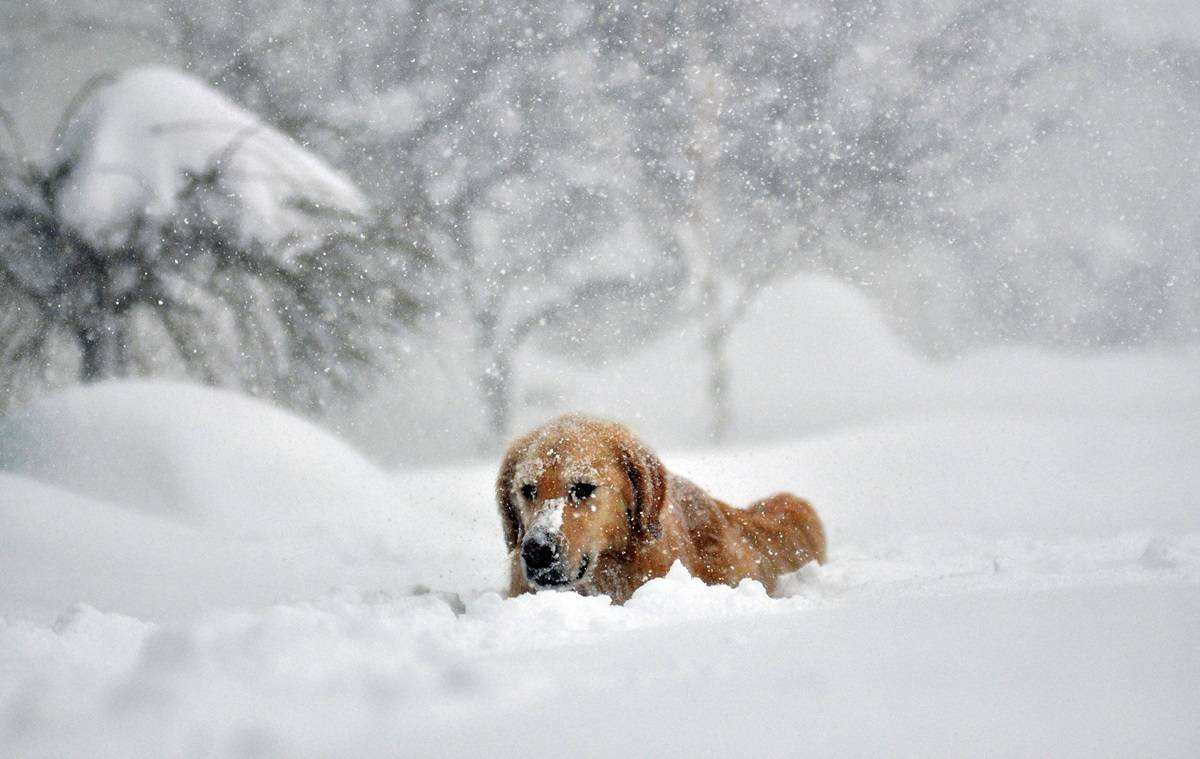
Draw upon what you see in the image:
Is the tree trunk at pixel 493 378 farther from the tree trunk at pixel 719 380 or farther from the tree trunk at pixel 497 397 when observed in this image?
the tree trunk at pixel 719 380

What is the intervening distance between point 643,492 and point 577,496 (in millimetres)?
300

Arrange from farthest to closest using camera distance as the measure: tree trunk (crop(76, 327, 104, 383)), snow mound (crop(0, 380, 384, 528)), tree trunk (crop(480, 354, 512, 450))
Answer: tree trunk (crop(480, 354, 512, 450))
tree trunk (crop(76, 327, 104, 383))
snow mound (crop(0, 380, 384, 528))

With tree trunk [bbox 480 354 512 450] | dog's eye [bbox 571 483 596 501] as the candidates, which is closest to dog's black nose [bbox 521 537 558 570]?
dog's eye [bbox 571 483 596 501]

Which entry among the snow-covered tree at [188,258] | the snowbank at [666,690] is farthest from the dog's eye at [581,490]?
the snow-covered tree at [188,258]

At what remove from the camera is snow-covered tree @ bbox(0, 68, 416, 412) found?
7887 mm

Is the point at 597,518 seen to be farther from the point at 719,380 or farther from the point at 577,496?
the point at 719,380

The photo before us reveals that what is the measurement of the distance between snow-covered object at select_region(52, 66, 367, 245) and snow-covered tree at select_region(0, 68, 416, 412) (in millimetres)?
13

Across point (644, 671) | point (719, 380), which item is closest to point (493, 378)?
point (719, 380)

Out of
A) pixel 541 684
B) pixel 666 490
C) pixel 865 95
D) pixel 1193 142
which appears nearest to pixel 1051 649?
pixel 541 684

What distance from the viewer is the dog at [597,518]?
3.40 m

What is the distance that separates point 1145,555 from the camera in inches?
119

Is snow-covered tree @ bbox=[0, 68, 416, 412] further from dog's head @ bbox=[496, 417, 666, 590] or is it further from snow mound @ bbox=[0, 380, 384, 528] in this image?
dog's head @ bbox=[496, 417, 666, 590]

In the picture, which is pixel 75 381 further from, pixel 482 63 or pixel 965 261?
pixel 965 261

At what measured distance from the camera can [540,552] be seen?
3324mm
